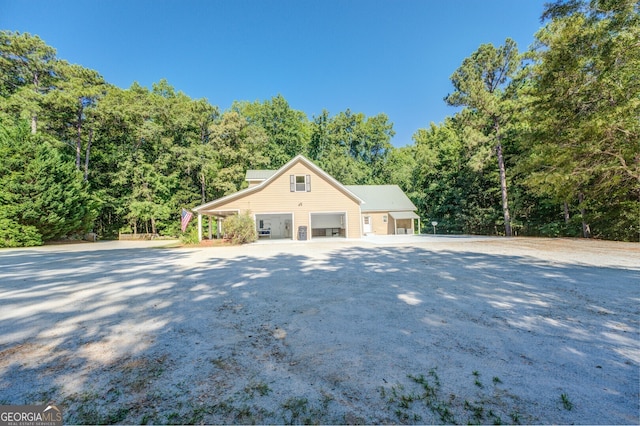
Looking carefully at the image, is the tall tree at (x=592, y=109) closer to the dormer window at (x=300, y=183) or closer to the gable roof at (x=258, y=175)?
the dormer window at (x=300, y=183)

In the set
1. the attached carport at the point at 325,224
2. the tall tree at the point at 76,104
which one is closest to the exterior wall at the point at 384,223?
the attached carport at the point at 325,224

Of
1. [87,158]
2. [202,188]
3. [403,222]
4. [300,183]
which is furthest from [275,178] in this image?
[87,158]

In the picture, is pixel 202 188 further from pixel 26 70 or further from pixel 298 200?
pixel 26 70

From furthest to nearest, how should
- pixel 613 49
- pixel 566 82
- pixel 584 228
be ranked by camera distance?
pixel 584 228 → pixel 566 82 → pixel 613 49

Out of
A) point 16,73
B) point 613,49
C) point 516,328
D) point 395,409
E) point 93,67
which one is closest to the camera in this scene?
point 395,409

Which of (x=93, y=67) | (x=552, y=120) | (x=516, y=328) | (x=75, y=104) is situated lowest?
(x=516, y=328)

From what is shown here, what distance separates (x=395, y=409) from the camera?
1.72 m

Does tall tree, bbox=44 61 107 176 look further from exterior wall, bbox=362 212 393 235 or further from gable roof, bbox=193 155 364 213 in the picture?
exterior wall, bbox=362 212 393 235

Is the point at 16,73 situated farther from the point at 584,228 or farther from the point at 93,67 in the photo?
the point at 584,228

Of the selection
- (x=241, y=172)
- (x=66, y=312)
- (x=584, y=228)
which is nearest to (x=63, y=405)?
(x=66, y=312)

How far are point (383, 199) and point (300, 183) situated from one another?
11010 mm

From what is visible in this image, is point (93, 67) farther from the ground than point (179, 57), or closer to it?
farther from the ground

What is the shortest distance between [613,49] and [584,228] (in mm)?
9573

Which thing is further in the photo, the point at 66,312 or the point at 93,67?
the point at 93,67
